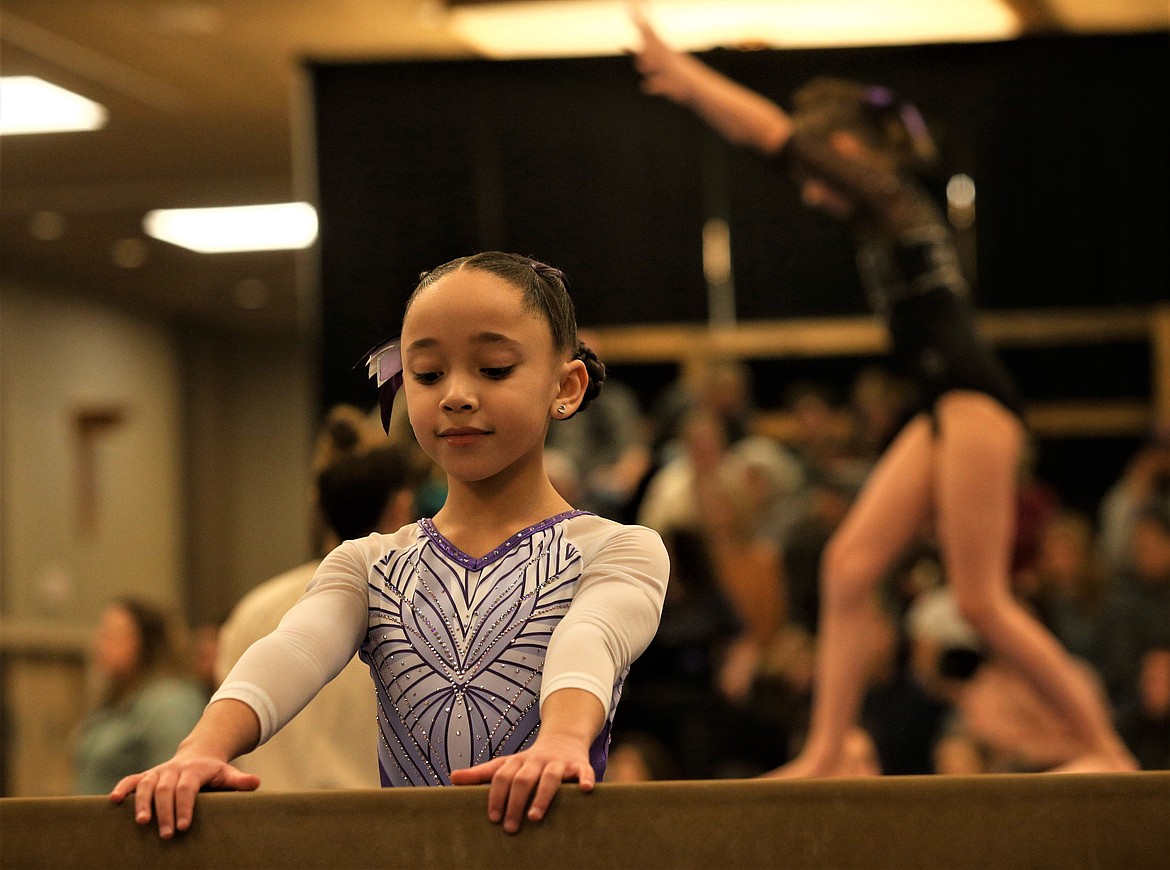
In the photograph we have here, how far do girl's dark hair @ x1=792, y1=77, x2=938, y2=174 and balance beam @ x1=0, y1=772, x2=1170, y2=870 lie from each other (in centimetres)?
321

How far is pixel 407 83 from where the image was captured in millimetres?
6070

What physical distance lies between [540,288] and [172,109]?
21.9 ft

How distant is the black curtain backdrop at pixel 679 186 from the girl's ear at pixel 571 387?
4.74 m

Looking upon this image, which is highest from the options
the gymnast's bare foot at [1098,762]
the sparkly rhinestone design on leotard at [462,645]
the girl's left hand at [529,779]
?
the sparkly rhinestone design on leotard at [462,645]

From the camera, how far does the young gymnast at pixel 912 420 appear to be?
3662mm

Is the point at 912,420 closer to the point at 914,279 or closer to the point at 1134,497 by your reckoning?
the point at 914,279

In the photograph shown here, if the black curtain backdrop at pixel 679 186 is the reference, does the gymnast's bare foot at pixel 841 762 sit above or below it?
below

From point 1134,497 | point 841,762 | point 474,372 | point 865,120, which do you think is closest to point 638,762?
point 841,762

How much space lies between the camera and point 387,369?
1.24 m

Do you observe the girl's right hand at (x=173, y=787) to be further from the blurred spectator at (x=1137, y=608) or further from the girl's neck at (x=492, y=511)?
the blurred spectator at (x=1137, y=608)

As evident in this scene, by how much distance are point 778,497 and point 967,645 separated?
96 cm

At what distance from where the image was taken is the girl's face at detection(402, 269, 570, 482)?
1126mm

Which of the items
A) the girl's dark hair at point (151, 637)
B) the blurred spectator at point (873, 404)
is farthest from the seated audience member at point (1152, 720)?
the girl's dark hair at point (151, 637)

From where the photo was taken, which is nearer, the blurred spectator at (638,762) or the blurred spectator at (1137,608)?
the blurred spectator at (638,762)
